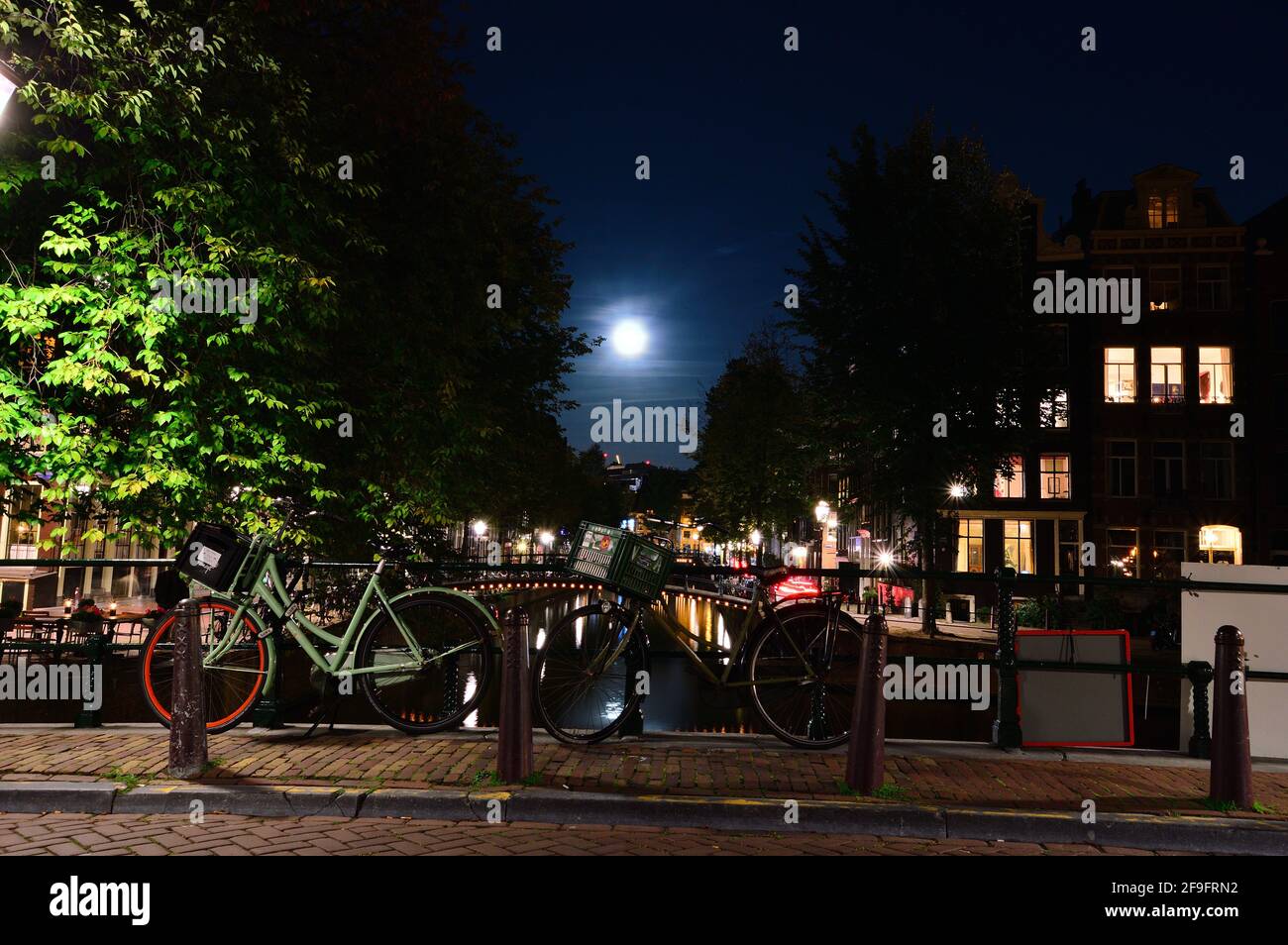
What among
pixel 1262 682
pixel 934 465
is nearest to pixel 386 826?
pixel 1262 682

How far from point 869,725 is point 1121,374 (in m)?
31.8

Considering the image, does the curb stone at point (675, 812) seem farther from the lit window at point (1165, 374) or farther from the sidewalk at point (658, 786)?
the lit window at point (1165, 374)

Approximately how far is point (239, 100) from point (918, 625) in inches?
833

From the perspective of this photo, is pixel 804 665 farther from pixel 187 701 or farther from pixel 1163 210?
pixel 1163 210

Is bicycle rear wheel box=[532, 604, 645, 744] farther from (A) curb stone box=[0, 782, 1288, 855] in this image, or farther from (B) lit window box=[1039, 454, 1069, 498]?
(B) lit window box=[1039, 454, 1069, 498]

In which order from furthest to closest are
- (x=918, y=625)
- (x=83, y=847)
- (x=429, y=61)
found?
(x=918, y=625)
(x=429, y=61)
(x=83, y=847)

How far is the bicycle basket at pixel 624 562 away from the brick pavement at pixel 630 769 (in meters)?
1.15

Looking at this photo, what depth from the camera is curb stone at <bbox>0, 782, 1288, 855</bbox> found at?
4.63 meters

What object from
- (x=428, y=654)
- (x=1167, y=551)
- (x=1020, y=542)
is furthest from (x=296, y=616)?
(x=1167, y=551)

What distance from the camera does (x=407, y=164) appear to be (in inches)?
592

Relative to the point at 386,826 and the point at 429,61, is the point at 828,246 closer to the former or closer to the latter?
the point at 429,61

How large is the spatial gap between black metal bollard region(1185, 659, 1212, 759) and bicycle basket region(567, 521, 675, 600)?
153 inches

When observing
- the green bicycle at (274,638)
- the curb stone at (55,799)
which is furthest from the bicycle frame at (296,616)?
the curb stone at (55,799)

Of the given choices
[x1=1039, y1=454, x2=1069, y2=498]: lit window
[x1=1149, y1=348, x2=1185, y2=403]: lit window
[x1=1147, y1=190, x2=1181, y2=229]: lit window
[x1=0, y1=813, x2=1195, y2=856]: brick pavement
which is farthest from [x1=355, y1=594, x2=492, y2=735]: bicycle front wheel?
[x1=1147, y1=190, x2=1181, y2=229]: lit window
